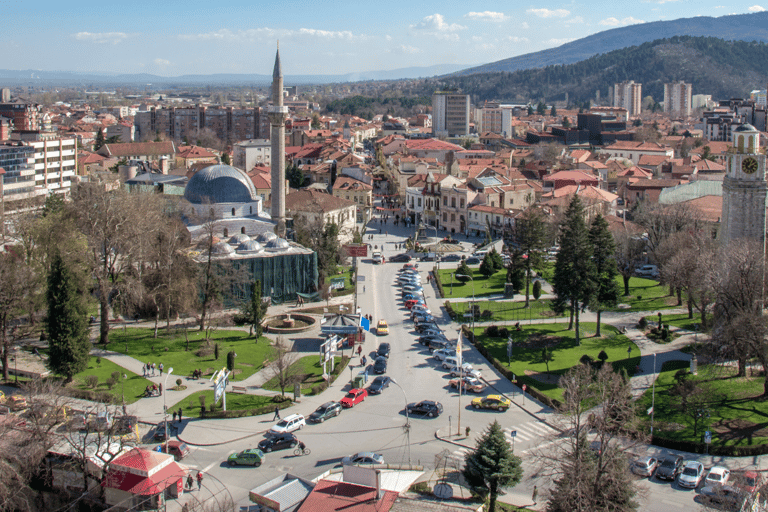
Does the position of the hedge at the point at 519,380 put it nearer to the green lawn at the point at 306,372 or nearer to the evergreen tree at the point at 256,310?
the green lawn at the point at 306,372

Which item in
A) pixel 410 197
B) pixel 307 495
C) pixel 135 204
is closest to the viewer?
pixel 307 495

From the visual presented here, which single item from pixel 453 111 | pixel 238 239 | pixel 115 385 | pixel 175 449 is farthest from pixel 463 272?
pixel 453 111

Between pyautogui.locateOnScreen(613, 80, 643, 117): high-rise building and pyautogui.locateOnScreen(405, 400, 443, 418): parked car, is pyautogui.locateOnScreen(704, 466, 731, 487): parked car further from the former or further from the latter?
pyautogui.locateOnScreen(613, 80, 643, 117): high-rise building

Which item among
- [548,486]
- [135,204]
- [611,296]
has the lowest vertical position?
[548,486]

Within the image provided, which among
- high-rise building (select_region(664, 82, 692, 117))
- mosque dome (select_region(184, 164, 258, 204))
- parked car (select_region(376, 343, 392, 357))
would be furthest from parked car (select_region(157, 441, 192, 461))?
high-rise building (select_region(664, 82, 692, 117))

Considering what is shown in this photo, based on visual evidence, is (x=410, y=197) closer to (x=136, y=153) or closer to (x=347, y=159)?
(x=347, y=159)

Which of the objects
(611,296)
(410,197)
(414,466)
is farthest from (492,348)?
(410,197)
